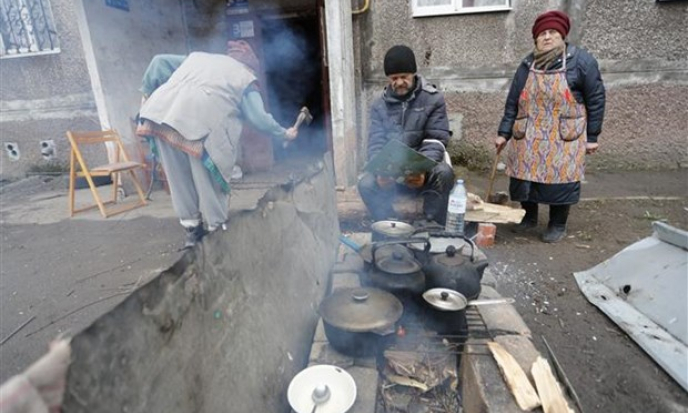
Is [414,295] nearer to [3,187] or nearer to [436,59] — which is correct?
[436,59]

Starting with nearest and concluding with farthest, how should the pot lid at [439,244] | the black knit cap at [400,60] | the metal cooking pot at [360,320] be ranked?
the metal cooking pot at [360,320], the pot lid at [439,244], the black knit cap at [400,60]

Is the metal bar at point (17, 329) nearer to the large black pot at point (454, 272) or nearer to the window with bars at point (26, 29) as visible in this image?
the large black pot at point (454, 272)

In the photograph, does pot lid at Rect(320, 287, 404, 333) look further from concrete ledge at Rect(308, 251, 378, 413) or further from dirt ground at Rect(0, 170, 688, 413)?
dirt ground at Rect(0, 170, 688, 413)

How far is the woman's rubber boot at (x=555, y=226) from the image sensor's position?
3.72 meters

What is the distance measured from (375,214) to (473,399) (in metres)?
2.43

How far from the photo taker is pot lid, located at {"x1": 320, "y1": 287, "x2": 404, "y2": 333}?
159 centimetres

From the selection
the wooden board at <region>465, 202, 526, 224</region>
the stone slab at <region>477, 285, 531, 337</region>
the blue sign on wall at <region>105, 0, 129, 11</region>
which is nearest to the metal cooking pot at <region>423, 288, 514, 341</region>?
the stone slab at <region>477, 285, 531, 337</region>

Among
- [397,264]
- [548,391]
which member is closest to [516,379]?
[548,391]

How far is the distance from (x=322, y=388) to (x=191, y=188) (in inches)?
89.5

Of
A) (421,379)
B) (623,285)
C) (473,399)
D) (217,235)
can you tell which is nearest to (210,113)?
(217,235)

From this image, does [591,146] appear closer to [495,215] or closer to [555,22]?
[495,215]

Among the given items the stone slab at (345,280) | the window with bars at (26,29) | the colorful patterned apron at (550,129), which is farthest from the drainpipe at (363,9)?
the window with bars at (26,29)

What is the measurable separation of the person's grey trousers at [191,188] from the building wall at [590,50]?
11.6ft

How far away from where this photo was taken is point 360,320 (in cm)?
162
